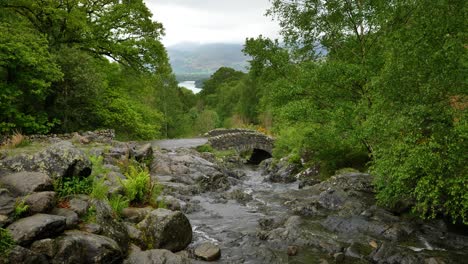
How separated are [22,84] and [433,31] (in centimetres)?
2265

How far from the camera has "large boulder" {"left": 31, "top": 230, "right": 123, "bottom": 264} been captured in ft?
27.3

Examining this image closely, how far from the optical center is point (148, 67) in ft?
108

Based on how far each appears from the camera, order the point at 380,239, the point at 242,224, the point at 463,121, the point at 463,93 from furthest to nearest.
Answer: the point at 242,224
the point at 380,239
the point at 463,93
the point at 463,121

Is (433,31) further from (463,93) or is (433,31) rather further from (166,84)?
(166,84)

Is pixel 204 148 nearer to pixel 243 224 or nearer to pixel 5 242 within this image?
pixel 243 224

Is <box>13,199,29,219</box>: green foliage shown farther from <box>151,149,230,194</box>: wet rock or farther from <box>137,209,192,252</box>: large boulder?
<box>151,149,230,194</box>: wet rock

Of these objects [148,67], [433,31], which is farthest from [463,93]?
[148,67]

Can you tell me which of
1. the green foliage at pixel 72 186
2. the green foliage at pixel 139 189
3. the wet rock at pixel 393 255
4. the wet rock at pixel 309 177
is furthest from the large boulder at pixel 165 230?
the wet rock at pixel 309 177

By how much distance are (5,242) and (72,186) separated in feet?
11.5

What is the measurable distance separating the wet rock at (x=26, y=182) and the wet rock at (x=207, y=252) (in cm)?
456

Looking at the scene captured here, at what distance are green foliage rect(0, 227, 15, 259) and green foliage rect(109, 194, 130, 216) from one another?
3557mm

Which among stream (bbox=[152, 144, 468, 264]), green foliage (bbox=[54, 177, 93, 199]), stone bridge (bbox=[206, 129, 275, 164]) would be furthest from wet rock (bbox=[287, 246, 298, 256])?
stone bridge (bbox=[206, 129, 275, 164])

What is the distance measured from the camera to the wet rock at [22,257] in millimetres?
7715

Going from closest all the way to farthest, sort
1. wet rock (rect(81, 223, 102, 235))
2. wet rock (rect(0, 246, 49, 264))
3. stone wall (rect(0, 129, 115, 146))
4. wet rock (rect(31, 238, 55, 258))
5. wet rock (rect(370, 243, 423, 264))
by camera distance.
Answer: wet rock (rect(0, 246, 49, 264)) → wet rock (rect(31, 238, 55, 258)) → wet rock (rect(81, 223, 102, 235)) → wet rock (rect(370, 243, 423, 264)) → stone wall (rect(0, 129, 115, 146))
